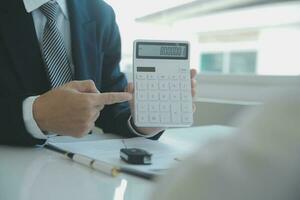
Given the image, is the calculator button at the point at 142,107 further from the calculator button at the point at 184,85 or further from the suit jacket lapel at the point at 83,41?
the suit jacket lapel at the point at 83,41

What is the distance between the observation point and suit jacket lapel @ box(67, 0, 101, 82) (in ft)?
3.50

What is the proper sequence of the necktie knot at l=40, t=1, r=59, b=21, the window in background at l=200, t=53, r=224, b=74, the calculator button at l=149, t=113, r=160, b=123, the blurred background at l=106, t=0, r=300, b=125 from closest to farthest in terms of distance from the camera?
the calculator button at l=149, t=113, r=160, b=123 < the necktie knot at l=40, t=1, r=59, b=21 < the blurred background at l=106, t=0, r=300, b=125 < the window in background at l=200, t=53, r=224, b=74

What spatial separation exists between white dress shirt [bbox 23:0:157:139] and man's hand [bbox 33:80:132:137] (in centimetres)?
1

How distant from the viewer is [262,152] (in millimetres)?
201

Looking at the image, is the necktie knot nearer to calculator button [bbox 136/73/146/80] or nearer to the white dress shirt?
the white dress shirt

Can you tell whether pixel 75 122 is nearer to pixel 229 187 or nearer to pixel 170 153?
pixel 170 153

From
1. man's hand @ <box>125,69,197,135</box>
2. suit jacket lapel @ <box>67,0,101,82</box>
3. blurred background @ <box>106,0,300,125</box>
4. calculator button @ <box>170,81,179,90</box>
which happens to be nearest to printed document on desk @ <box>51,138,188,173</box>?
man's hand @ <box>125,69,197,135</box>

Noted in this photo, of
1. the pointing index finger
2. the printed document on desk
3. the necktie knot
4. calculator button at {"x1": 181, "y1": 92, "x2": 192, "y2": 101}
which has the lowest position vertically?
the printed document on desk

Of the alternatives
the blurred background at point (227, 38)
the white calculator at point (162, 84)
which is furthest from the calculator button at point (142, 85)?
the blurred background at point (227, 38)

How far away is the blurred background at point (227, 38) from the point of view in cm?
162

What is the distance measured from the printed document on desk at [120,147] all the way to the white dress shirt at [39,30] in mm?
60

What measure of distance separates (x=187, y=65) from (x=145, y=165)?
35 cm

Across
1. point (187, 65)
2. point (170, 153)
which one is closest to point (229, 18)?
point (187, 65)

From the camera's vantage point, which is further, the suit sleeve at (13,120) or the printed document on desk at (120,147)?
the suit sleeve at (13,120)
